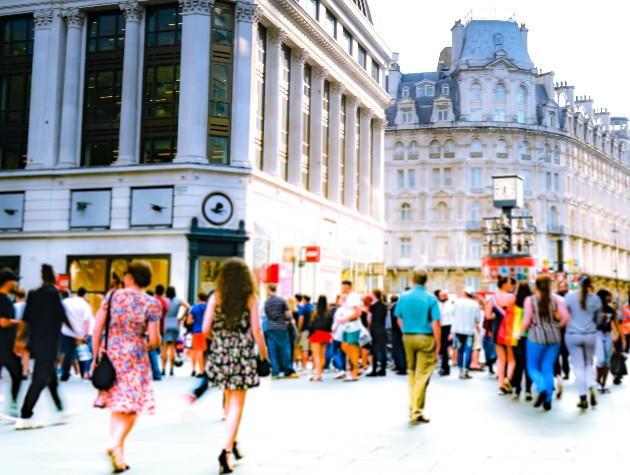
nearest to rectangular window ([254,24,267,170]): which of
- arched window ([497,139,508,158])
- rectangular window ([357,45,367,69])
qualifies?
rectangular window ([357,45,367,69])

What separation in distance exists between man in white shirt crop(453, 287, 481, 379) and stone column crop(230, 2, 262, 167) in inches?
687

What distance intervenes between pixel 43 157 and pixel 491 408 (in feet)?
91.0

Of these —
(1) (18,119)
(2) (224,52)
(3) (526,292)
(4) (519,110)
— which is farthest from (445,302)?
(4) (519,110)

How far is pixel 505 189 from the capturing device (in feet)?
125

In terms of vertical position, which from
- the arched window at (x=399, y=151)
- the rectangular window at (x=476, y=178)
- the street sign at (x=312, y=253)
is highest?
the arched window at (x=399, y=151)

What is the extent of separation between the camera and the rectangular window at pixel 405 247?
71938 mm

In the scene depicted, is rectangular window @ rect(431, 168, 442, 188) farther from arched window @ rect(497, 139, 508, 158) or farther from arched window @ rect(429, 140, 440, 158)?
arched window @ rect(497, 139, 508, 158)

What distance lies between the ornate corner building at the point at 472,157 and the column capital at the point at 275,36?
119ft

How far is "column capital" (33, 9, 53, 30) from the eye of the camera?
35.5m

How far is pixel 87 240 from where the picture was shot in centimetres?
3422

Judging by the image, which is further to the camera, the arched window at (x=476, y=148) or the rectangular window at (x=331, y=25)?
the arched window at (x=476, y=148)

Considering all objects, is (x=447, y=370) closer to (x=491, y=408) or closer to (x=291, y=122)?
(x=491, y=408)

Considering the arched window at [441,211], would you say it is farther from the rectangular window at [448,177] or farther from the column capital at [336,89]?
the column capital at [336,89]

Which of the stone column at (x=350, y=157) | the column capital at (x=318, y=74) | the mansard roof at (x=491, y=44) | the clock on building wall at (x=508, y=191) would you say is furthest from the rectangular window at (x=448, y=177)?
the clock on building wall at (x=508, y=191)
